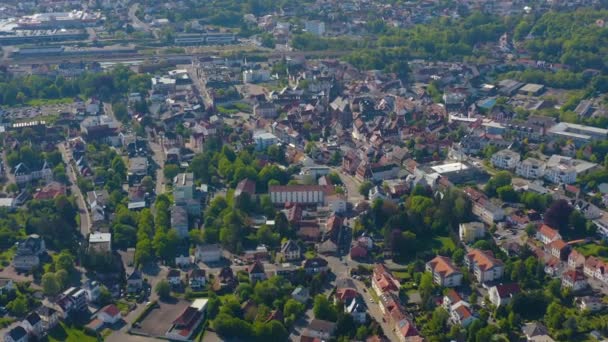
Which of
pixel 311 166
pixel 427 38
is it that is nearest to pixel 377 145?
pixel 311 166

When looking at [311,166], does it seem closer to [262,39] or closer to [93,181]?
[93,181]

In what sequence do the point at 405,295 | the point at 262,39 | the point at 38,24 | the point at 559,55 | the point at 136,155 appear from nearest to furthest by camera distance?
the point at 405,295 → the point at 136,155 → the point at 559,55 → the point at 262,39 → the point at 38,24

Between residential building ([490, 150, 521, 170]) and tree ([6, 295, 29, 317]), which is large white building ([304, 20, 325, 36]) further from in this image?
tree ([6, 295, 29, 317])

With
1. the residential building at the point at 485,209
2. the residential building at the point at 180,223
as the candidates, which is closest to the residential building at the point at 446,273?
the residential building at the point at 485,209

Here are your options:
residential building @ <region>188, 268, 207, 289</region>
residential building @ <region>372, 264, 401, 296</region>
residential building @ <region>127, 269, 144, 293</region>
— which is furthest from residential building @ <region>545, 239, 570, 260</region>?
residential building @ <region>127, 269, 144, 293</region>

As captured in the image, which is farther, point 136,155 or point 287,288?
point 136,155

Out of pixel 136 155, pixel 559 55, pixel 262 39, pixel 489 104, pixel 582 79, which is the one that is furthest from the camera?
pixel 262 39

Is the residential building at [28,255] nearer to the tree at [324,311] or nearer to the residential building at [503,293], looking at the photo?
the tree at [324,311]
